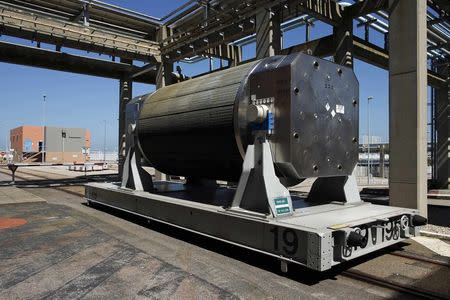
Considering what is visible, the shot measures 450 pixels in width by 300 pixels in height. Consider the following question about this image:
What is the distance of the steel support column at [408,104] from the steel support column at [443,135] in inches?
582

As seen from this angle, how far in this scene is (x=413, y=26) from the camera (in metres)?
8.93

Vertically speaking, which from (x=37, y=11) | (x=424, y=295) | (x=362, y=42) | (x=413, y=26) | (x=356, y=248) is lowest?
(x=424, y=295)

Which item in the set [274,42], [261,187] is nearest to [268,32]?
[274,42]

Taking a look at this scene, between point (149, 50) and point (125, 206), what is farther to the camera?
point (149, 50)

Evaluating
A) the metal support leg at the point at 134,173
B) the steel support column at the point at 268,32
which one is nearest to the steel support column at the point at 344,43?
the steel support column at the point at 268,32

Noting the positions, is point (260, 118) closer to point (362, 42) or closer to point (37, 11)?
point (362, 42)

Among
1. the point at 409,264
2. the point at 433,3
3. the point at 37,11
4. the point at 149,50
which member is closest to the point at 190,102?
the point at 409,264

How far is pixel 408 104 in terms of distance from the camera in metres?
8.92

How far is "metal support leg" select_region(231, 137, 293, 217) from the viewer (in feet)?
19.8

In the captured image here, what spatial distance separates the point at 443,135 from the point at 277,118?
19517 mm

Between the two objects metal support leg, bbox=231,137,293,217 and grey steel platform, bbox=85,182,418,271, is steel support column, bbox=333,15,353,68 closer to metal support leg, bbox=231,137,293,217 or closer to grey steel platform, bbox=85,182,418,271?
grey steel platform, bbox=85,182,418,271

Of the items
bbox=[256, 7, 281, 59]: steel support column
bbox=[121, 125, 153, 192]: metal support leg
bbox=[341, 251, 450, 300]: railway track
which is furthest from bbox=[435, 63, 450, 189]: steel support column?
bbox=[121, 125, 153, 192]: metal support leg

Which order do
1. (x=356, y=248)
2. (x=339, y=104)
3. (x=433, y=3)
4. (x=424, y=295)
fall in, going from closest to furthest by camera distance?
(x=424, y=295) < (x=356, y=248) < (x=339, y=104) < (x=433, y=3)

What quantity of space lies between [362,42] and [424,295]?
14315mm
